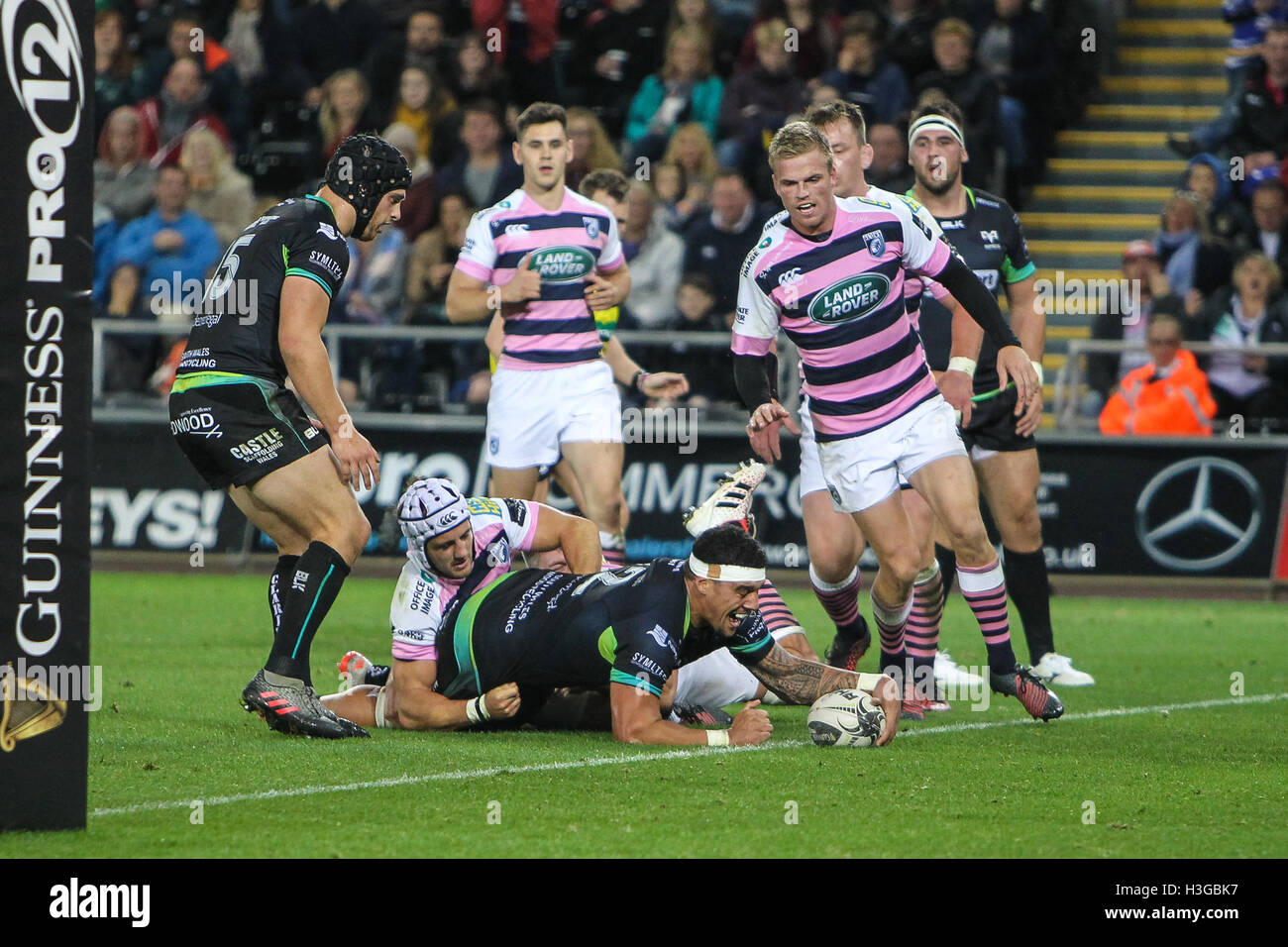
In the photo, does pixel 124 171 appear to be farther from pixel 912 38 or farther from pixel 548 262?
pixel 548 262

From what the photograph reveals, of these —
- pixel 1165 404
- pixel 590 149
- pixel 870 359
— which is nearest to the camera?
pixel 870 359

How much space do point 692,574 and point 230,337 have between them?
2098 mm

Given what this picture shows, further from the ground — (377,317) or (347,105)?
(347,105)

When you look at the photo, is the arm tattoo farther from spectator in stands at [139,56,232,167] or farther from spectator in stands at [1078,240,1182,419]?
spectator in stands at [139,56,232,167]

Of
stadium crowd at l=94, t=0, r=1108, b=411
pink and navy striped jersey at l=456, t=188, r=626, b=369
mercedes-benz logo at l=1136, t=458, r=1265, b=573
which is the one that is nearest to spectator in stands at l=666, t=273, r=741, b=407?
stadium crowd at l=94, t=0, r=1108, b=411

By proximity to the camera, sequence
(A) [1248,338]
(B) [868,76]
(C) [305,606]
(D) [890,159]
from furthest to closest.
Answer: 1. (B) [868,76]
2. (D) [890,159]
3. (A) [1248,338]
4. (C) [305,606]

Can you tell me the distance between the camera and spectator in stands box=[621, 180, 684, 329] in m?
15.6

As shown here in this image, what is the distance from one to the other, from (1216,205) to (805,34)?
13.6 ft

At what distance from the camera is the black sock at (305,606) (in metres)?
7.31

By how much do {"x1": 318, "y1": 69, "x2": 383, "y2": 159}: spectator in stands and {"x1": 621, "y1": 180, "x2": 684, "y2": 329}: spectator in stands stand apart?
11.0 ft

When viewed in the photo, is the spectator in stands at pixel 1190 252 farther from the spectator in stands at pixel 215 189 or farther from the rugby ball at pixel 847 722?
the rugby ball at pixel 847 722

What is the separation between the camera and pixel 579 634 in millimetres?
7207

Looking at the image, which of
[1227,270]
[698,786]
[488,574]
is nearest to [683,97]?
[1227,270]
